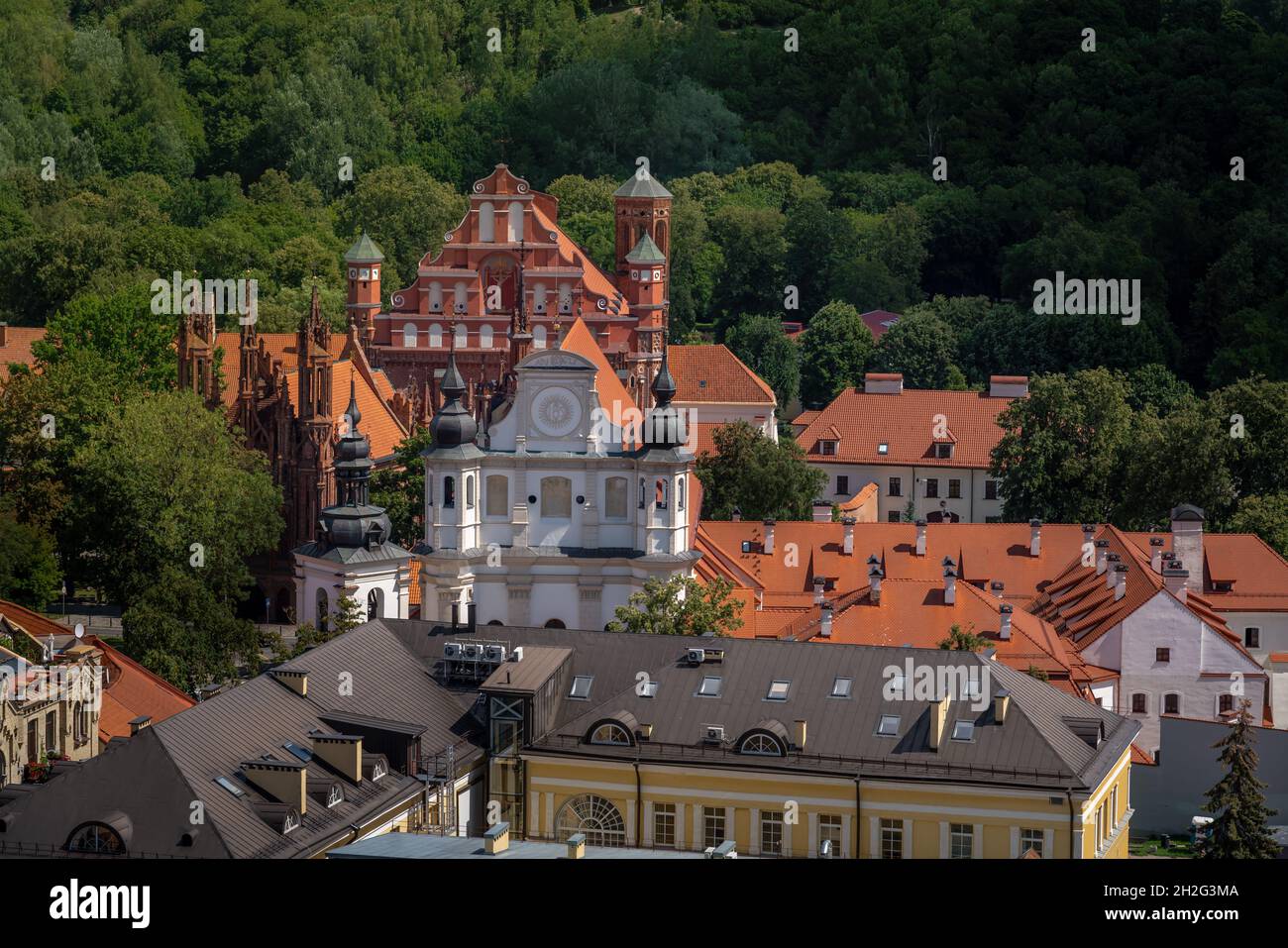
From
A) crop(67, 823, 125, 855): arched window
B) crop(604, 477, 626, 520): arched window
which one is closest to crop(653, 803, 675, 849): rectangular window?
crop(67, 823, 125, 855): arched window

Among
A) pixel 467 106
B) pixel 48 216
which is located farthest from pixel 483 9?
pixel 48 216

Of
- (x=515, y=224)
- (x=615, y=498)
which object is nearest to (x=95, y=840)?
(x=615, y=498)

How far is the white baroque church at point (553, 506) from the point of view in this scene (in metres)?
74.7

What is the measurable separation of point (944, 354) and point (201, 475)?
5087cm

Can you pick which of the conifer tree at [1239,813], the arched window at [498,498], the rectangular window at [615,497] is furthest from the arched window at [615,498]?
the conifer tree at [1239,813]

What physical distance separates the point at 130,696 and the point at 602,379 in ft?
57.5

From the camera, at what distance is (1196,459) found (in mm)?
89375

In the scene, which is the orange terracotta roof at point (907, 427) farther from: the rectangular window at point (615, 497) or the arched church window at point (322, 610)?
the arched church window at point (322, 610)

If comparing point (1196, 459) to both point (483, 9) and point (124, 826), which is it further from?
point (483, 9)

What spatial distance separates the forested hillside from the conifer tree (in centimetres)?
5956

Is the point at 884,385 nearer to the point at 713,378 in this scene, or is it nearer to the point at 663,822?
the point at 713,378

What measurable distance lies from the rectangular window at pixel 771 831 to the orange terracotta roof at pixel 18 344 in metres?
55.8

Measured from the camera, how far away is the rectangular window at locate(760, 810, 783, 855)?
56562mm
